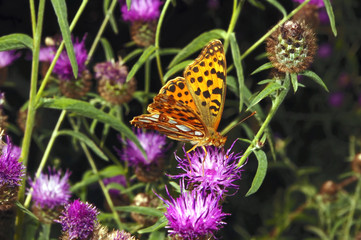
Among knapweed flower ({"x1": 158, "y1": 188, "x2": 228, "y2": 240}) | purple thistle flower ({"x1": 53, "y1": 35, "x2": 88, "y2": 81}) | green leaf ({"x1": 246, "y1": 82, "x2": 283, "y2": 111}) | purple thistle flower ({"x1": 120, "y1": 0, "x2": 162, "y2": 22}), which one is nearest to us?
knapweed flower ({"x1": 158, "y1": 188, "x2": 228, "y2": 240})

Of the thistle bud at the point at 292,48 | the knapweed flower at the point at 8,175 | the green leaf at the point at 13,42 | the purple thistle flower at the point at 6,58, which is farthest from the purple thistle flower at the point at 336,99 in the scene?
the knapweed flower at the point at 8,175

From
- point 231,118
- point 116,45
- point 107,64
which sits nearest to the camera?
point 107,64

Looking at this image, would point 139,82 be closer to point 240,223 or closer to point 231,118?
point 231,118

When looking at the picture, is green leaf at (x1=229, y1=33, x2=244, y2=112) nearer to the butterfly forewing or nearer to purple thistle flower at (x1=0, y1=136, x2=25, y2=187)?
the butterfly forewing

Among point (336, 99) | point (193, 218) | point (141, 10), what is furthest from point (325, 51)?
point (193, 218)

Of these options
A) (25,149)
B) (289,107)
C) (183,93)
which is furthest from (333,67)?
(25,149)

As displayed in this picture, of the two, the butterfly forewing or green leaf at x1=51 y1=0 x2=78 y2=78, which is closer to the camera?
green leaf at x1=51 y1=0 x2=78 y2=78

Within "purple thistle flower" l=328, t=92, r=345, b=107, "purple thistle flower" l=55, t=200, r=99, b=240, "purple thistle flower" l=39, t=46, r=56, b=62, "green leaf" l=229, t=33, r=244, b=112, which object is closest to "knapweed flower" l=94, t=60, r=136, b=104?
"purple thistle flower" l=39, t=46, r=56, b=62
